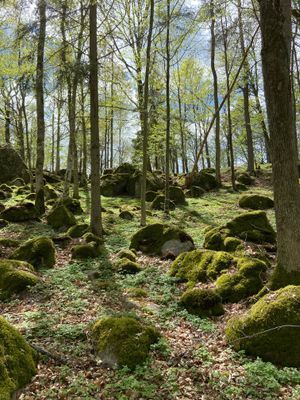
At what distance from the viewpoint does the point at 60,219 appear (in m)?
13.5

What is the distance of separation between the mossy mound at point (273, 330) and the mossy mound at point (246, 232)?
4.17 metres

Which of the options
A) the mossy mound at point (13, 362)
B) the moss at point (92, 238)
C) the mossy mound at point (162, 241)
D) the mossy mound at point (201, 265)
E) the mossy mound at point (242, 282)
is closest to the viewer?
the mossy mound at point (13, 362)

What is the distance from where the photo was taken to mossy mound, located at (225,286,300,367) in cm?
492

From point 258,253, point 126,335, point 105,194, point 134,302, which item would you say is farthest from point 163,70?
point 126,335

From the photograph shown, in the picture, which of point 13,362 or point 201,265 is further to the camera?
point 201,265

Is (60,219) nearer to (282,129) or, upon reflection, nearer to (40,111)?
(40,111)

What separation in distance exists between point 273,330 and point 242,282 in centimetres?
191

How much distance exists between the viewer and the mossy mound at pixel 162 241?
10.1 meters

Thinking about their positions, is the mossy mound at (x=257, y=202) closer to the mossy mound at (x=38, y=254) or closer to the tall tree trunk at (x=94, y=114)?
the tall tree trunk at (x=94, y=114)

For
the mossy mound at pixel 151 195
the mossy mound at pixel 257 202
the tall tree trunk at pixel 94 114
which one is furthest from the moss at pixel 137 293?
the mossy mound at pixel 151 195

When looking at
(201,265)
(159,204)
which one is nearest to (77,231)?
(201,265)

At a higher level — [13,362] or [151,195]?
[151,195]

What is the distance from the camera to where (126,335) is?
516cm

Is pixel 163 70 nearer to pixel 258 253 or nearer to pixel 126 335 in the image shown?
pixel 258 253
